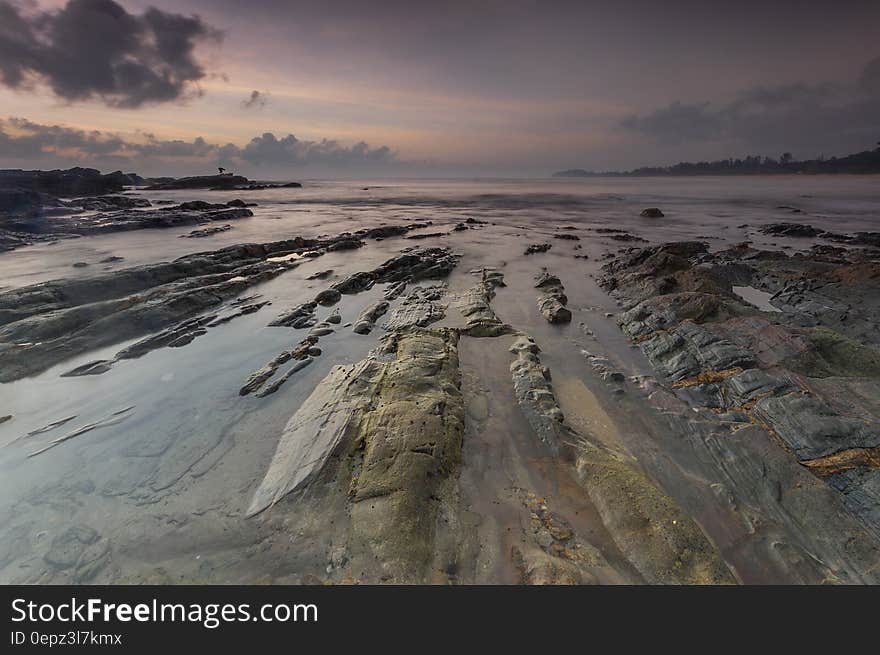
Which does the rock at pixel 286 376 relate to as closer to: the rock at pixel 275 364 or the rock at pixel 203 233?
the rock at pixel 275 364

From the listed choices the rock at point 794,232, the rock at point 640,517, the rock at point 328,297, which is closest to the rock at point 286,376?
the rock at point 328,297

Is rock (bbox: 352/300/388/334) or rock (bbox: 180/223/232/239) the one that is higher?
rock (bbox: 180/223/232/239)

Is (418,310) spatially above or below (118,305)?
below

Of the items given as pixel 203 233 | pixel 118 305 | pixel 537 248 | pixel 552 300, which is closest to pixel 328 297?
pixel 118 305

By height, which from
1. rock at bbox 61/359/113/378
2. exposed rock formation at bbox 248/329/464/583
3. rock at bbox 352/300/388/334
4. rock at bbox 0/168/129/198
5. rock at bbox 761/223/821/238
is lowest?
rock at bbox 61/359/113/378

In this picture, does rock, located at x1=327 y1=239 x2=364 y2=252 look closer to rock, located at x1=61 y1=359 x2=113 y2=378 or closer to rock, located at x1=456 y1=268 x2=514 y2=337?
rock, located at x1=456 y1=268 x2=514 y2=337

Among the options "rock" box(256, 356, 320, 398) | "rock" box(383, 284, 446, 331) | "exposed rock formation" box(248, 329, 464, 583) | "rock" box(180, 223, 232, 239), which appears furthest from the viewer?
"rock" box(180, 223, 232, 239)

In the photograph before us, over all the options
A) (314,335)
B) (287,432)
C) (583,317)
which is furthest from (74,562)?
(583,317)

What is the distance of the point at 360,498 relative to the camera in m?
4.69

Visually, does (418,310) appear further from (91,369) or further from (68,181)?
(68,181)

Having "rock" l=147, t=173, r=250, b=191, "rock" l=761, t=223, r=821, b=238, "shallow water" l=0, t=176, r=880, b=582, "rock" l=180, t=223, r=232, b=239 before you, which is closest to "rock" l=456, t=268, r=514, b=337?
"shallow water" l=0, t=176, r=880, b=582

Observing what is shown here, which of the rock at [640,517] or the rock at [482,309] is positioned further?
the rock at [482,309]

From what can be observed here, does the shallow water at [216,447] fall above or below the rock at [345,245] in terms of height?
below
